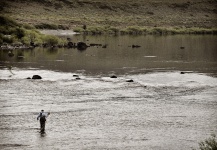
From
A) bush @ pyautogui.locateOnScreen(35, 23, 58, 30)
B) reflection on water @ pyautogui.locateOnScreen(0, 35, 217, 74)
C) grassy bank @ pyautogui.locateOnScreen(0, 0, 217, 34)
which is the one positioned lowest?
reflection on water @ pyautogui.locateOnScreen(0, 35, 217, 74)

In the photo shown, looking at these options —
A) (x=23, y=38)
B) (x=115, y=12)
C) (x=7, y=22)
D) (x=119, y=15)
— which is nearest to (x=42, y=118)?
(x=23, y=38)

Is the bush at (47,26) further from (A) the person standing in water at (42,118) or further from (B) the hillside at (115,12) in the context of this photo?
(A) the person standing in water at (42,118)

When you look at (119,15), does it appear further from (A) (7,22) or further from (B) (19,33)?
(B) (19,33)

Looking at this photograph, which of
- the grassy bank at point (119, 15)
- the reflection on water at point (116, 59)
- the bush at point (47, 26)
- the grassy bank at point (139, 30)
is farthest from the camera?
the grassy bank at point (119, 15)

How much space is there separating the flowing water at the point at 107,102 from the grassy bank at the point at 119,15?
6737cm

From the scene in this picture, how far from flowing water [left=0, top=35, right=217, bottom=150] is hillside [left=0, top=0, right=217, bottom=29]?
71.8m

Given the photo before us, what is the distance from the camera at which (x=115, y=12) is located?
178750 mm

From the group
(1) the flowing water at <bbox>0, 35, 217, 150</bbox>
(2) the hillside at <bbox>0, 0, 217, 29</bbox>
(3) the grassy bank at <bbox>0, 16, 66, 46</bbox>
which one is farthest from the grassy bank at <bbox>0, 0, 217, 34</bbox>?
(1) the flowing water at <bbox>0, 35, 217, 150</bbox>

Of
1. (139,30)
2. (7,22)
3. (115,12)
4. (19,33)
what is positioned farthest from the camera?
(115,12)

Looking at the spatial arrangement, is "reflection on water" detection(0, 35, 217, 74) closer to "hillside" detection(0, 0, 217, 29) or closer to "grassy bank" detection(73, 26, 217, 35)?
"grassy bank" detection(73, 26, 217, 35)

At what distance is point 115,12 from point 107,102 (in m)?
140

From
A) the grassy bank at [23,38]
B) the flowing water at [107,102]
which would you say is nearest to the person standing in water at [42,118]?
the flowing water at [107,102]

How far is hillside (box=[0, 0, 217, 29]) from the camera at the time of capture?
14949 cm

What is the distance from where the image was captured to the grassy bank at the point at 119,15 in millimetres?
139875
